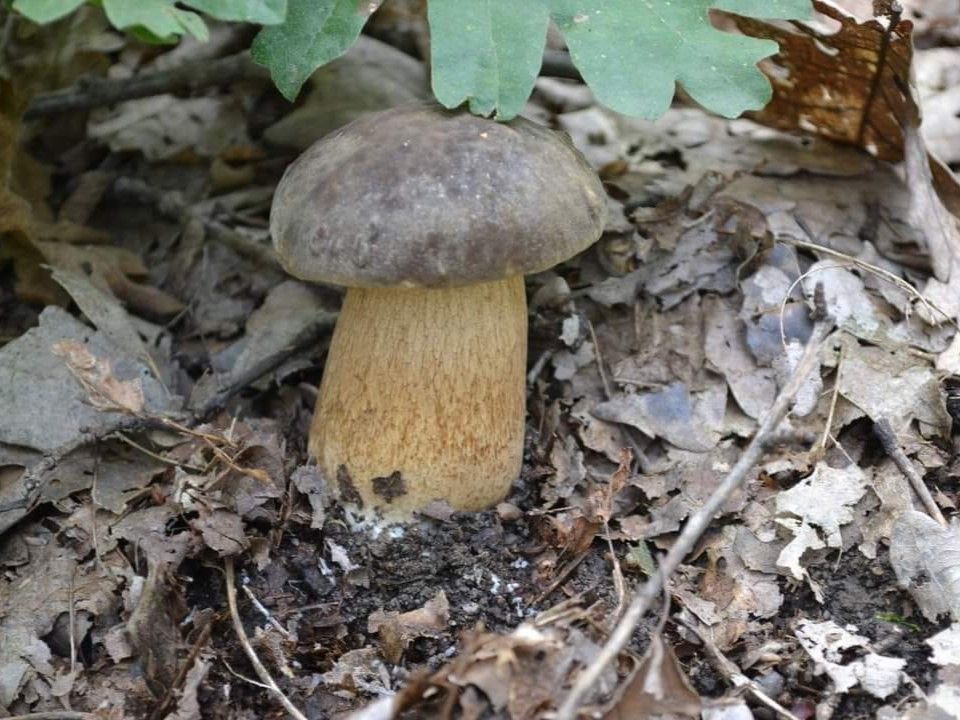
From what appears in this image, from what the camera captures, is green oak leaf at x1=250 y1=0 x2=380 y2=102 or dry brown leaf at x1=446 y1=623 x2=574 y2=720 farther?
green oak leaf at x1=250 y1=0 x2=380 y2=102

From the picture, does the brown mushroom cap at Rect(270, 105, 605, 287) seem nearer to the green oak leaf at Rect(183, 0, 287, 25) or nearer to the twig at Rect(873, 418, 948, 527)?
the green oak leaf at Rect(183, 0, 287, 25)

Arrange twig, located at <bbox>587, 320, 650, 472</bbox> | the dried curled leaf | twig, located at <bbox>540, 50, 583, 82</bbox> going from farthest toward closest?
twig, located at <bbox>540, 50, 583, 82</bbox>, twig, located at <bbox>587, 320, 650, 472</bbox>, the dried curled leaf

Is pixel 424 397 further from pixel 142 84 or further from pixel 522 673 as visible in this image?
pixel 142 84

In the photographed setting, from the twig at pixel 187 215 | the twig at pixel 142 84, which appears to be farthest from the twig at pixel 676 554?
the twig at pixel 142 84

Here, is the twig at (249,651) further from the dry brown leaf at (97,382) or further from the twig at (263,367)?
the twig at (263,367)

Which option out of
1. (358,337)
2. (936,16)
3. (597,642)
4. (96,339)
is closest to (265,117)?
(96,339)

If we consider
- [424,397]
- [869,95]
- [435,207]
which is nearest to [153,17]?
[435,207]

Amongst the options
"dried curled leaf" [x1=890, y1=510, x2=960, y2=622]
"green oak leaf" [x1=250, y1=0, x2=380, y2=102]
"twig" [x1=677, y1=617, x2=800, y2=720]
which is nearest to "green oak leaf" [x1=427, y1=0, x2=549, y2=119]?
"green oak leaf" [x1=250, y1=0, x2=380, y2=102]

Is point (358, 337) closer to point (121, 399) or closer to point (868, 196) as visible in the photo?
point (121, 399)
